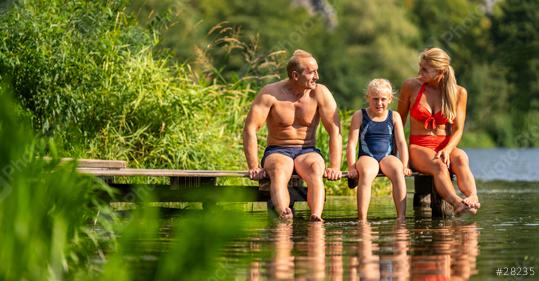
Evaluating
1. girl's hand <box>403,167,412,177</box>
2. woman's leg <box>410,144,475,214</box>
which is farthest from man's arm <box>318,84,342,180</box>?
woman's leg <box>410,144,475,214</box>

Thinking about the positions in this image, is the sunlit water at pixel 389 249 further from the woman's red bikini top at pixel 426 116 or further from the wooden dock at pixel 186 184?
the woman's red bikini top at pixel 426 116

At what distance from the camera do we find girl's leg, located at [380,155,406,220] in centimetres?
1075

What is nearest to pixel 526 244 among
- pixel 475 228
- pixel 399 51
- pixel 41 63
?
pixel 475 228

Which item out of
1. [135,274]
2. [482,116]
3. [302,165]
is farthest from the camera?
[482,116]

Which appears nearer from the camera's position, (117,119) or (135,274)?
(135,274)

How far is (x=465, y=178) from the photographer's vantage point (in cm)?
1101

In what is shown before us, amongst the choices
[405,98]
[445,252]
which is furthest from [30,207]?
[405,98]

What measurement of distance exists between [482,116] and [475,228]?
143 feet

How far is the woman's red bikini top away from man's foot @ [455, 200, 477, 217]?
71 centimetres

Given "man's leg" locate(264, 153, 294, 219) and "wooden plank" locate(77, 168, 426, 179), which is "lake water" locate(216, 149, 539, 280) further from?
"wooden plank" locate(77, 168, 426, 179)

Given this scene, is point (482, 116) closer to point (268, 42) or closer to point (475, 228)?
point (268, 42)

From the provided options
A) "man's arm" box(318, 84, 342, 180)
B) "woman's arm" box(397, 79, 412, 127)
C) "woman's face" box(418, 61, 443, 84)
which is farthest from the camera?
"woman's arm" box(397, 79, 412, 127)

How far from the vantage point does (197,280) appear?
4.44m

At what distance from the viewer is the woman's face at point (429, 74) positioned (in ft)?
36.8
